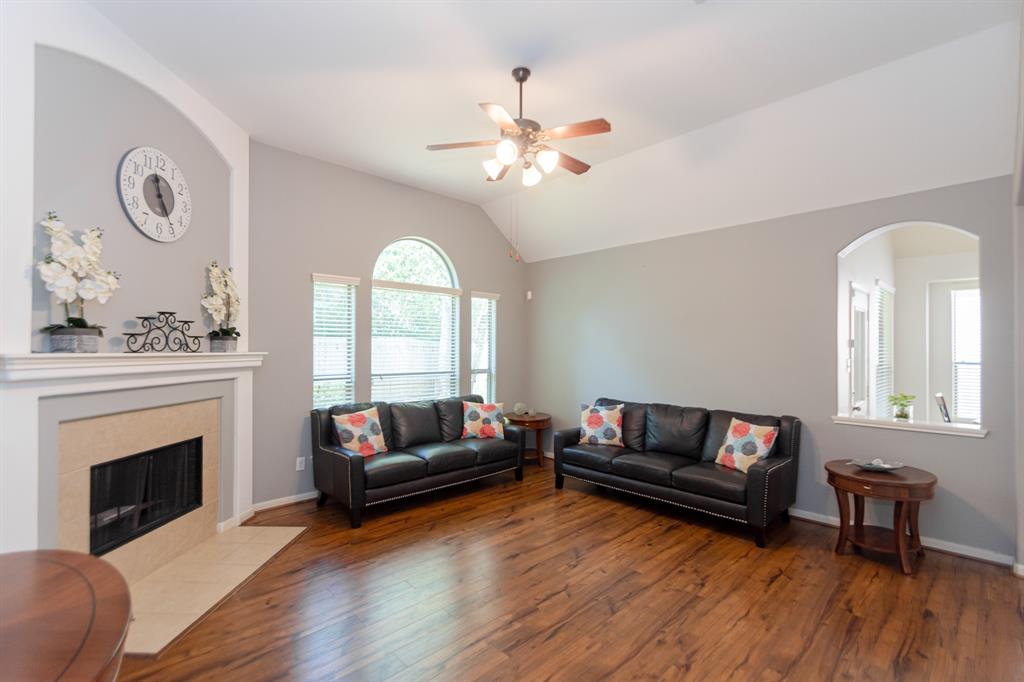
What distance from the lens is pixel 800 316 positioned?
13.6 ft

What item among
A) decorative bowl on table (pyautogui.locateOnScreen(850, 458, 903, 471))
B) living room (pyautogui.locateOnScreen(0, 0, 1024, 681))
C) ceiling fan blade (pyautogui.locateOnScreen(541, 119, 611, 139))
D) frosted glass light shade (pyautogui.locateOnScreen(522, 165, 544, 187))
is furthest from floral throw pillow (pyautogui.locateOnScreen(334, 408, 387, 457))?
decorative bowl on table (pyautogui.locateOnScreen(850, 458, 903, 471))

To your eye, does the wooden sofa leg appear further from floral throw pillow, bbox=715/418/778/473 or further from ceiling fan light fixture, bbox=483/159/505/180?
ceiling fan light fixture, bbox=483/159/505/180

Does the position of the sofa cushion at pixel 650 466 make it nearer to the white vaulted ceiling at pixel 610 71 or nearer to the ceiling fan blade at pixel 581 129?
the white vaulted ceiling at pixel 610 71

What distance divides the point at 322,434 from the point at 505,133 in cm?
313

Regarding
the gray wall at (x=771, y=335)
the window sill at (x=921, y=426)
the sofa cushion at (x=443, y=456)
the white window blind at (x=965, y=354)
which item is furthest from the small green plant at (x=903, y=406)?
the sofa cushion at (x=443, y=456)

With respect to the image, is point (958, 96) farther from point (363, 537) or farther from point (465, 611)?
point (363, 537)

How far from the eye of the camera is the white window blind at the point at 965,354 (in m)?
5.47

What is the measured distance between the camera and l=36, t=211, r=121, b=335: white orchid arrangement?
232 centimetres

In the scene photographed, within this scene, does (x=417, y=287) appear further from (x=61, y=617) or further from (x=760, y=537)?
(x=61, y=617)

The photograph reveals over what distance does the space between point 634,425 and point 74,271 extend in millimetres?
4559

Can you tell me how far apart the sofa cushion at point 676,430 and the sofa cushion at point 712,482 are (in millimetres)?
399

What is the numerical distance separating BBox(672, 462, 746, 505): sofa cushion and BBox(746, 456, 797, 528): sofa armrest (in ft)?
0.27

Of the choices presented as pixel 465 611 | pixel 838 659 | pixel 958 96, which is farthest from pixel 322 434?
pixel 958 96

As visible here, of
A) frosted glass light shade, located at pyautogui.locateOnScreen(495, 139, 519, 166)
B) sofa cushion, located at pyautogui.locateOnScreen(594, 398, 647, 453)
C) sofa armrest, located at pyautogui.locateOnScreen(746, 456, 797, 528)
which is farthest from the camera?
sofa cushion, located at pyautogui.locateOnScreen(594, 398, 647, 453)
